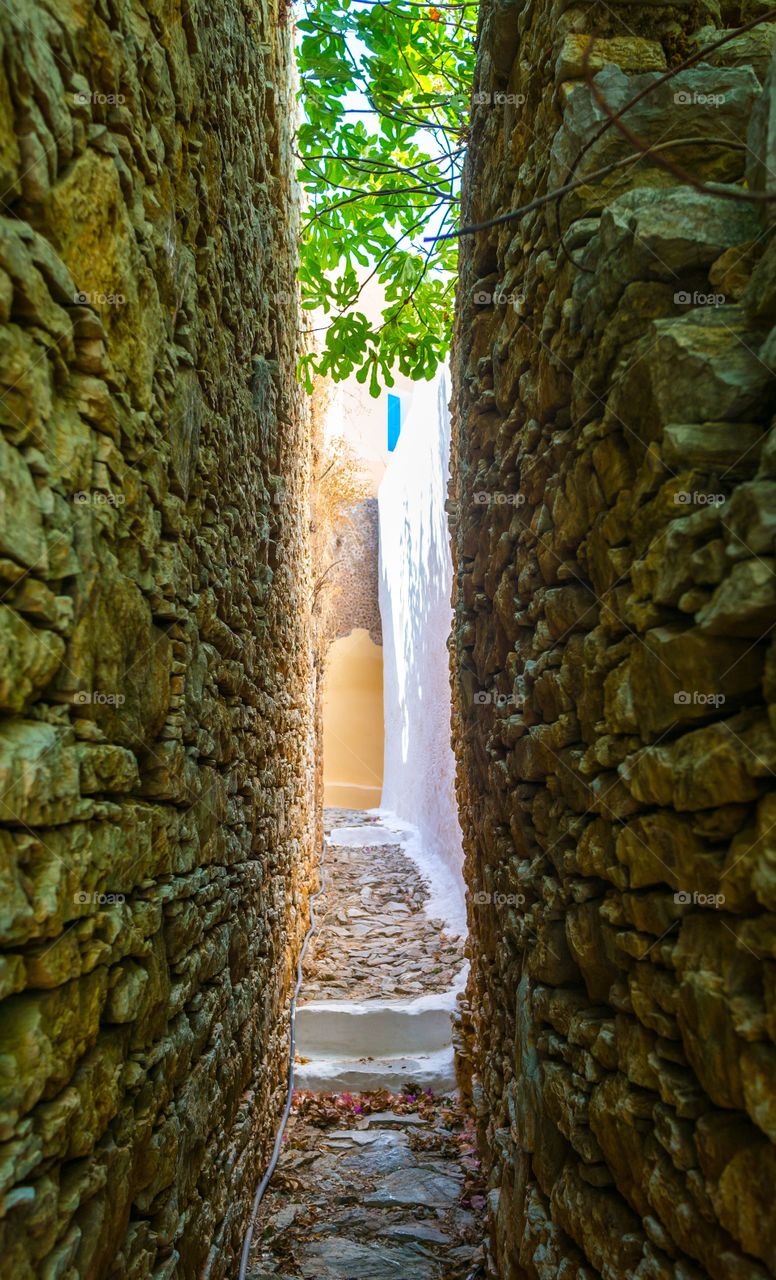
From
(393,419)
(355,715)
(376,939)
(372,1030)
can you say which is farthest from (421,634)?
(393,419)

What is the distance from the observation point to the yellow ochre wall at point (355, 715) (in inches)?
591

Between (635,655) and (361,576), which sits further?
(361,576)

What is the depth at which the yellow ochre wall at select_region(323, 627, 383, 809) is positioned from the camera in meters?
15.0

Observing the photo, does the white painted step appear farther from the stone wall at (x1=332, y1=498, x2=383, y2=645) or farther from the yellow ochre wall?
the stone wall at (x1=332, y1=498, x2=383, y2=645)

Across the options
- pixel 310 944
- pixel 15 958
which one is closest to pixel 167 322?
pixel 15 958

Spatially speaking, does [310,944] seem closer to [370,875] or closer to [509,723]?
[370,875]

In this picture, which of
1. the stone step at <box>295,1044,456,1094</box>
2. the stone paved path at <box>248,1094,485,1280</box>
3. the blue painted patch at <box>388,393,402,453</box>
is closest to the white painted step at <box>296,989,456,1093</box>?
the stone step at <box>295,1044,456,1094</box>

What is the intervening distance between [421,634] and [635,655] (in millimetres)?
7666

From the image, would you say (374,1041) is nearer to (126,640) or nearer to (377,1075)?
(377,1075)

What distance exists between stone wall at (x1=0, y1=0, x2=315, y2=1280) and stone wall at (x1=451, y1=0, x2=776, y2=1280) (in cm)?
84

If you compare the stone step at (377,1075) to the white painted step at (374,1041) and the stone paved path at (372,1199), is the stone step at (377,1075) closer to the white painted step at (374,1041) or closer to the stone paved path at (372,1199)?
the white painted step at (374,1041)

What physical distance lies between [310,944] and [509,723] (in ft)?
12.7

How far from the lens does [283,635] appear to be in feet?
14.2

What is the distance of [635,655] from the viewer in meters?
1.50
